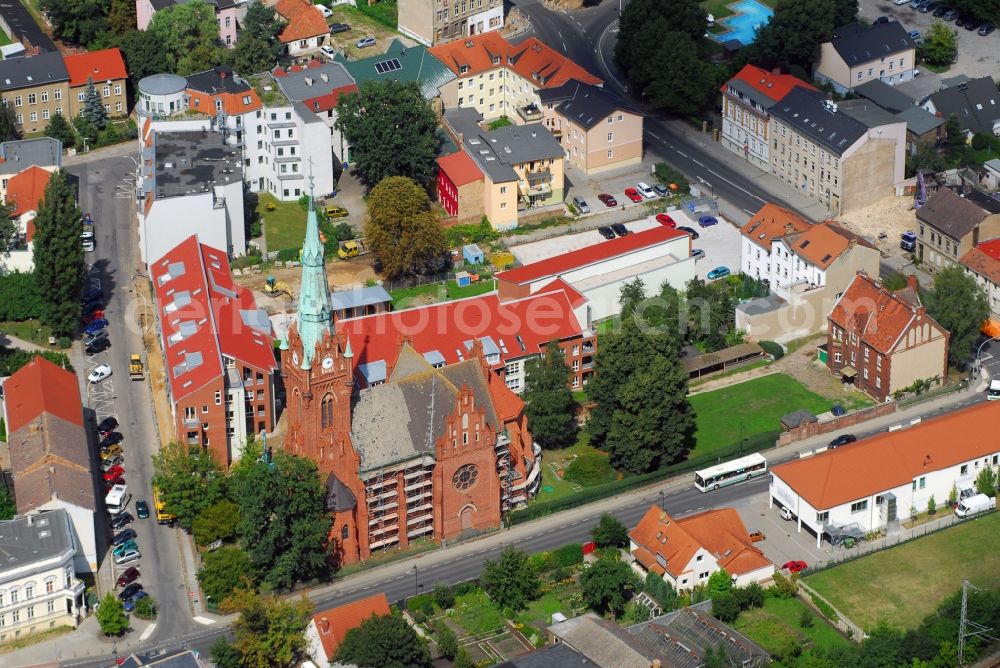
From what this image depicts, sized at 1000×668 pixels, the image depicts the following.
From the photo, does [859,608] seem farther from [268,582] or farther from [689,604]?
[268,582]

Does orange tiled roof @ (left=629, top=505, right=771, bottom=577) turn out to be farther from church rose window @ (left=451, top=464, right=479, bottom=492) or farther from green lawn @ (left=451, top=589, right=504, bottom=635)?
church rose window @ (left=451, top=464, right=479, bottom=492)

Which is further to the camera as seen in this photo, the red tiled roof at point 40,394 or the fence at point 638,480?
the red tiled roof at point 40,394

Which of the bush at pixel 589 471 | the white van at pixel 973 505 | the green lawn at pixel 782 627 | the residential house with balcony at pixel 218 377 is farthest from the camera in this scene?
the bush at pixel 589 471

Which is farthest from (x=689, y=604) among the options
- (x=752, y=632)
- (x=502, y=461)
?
(x=502, y=461)

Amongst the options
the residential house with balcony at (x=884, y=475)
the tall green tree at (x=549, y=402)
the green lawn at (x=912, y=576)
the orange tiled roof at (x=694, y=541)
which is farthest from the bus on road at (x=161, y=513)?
the green lawn at (x=912, y=576)

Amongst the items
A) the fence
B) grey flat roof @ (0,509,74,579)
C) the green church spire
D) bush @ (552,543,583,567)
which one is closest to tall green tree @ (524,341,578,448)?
the fence

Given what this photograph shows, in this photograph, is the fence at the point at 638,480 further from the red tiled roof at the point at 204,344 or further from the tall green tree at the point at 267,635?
the red tiled roof at the point at 204,344

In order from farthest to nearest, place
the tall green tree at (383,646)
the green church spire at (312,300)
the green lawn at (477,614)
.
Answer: the green church spire at (312,300) → the green lawn at (477,614) → the tall green tree at (383,646)
